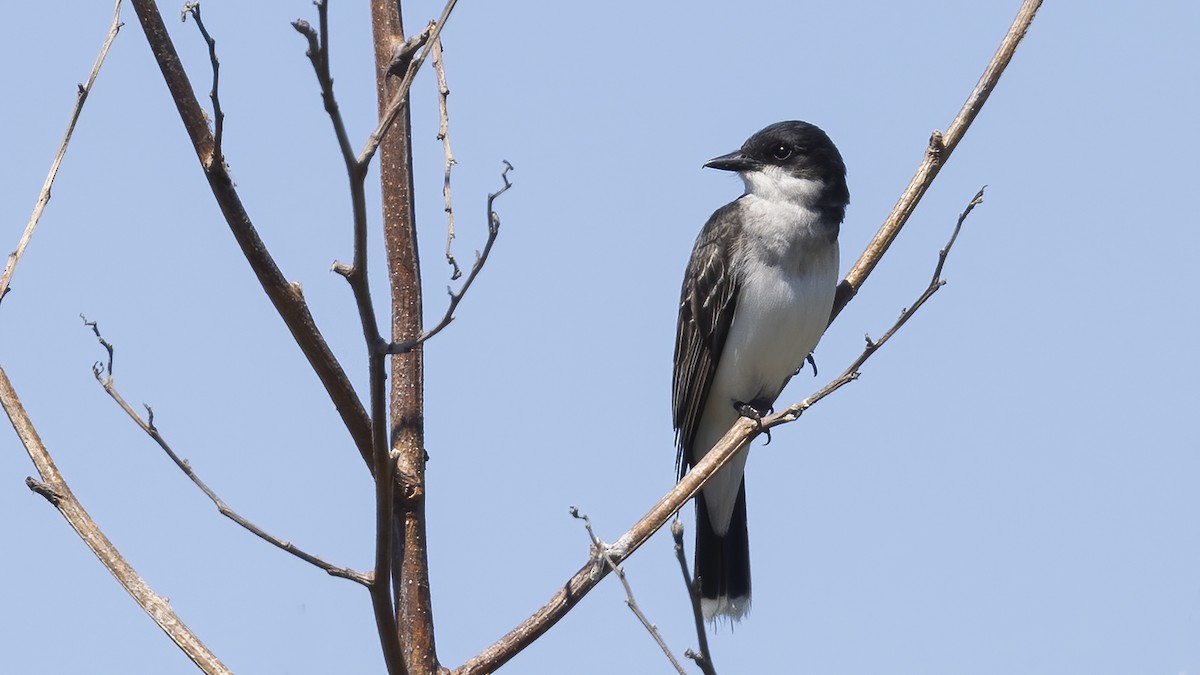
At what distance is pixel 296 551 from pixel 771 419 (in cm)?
181

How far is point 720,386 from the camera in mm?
7742

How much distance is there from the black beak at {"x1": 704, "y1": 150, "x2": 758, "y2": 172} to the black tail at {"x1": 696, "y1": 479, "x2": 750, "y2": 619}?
1.82 metres

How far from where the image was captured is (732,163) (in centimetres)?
767

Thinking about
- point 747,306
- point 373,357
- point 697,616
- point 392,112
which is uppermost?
point 747,306

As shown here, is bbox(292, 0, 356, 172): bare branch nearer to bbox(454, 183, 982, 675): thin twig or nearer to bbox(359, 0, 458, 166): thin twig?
bbox(359, 0, 458, 166): thin twig

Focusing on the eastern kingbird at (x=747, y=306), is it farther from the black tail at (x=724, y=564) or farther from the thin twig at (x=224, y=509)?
the thin twig at (x=224, y=509)

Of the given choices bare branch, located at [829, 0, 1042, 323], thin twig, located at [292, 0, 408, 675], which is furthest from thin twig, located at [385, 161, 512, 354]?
bare branch, located at [829, 0, 1042, 323]

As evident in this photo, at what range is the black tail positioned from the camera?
7.91 m

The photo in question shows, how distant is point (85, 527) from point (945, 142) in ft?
11.6

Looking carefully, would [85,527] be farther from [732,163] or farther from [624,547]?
[732,163]

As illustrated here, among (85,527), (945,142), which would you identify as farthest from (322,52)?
(945,142)

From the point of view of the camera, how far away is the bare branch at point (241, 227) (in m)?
3.48

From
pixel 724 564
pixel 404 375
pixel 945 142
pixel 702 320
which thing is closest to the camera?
pixel 404 375

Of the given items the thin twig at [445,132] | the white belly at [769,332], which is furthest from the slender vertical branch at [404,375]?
the white belly at [769,332]
